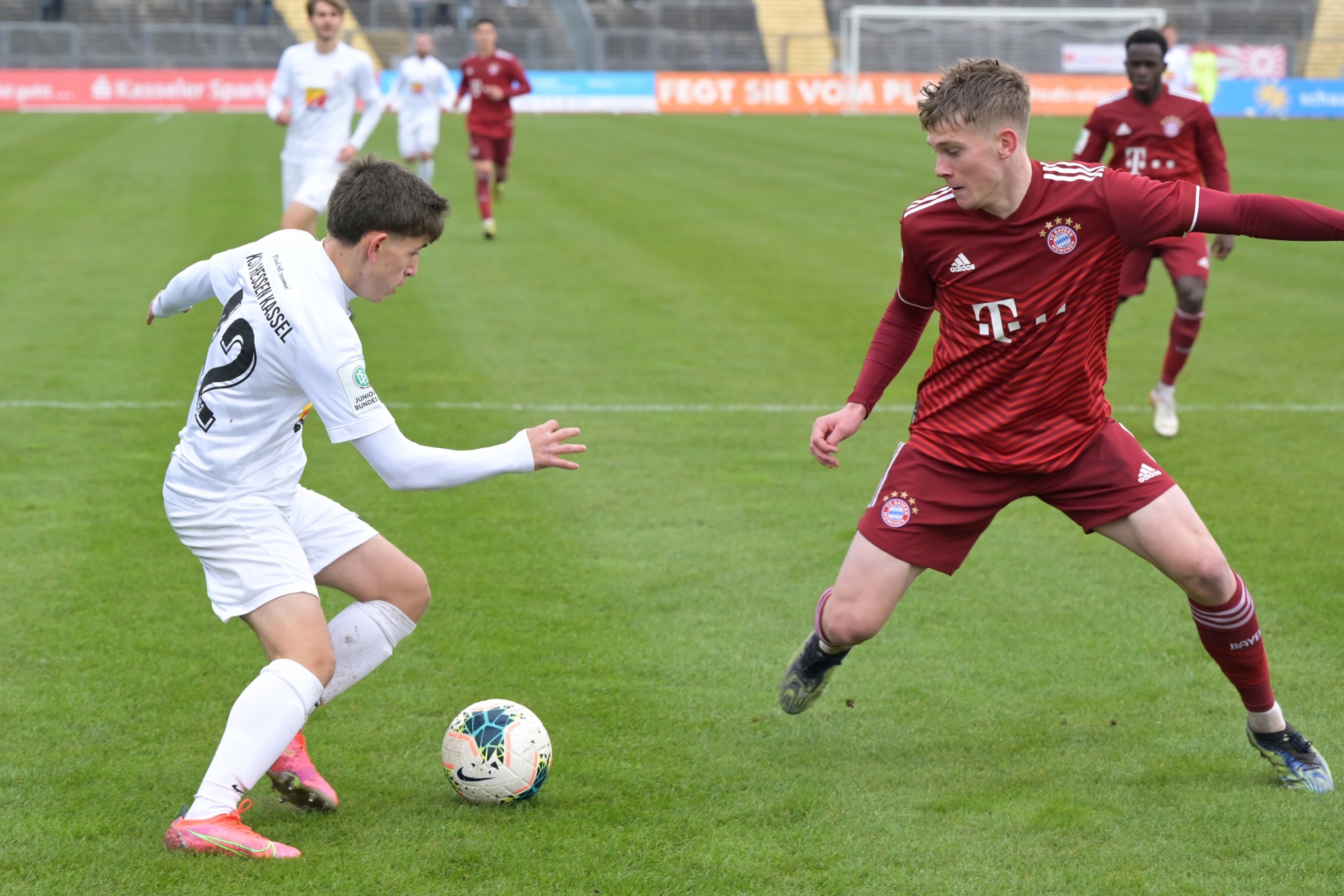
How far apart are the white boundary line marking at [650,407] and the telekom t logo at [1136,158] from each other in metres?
1.60

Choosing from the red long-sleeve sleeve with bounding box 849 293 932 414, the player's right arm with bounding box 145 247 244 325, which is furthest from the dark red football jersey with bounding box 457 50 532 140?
the red long-sleeve sleeve with bounding box 849 293 932 414

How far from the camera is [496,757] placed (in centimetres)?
421

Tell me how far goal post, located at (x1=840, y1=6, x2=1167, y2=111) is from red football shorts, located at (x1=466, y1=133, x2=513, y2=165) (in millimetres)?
25020

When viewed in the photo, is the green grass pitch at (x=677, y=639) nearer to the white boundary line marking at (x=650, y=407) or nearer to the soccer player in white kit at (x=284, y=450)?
the white boundary line marking at (x=650, y=407)

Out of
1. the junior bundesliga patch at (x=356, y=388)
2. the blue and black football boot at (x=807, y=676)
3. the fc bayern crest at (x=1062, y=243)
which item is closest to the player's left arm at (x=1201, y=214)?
the fc bayern crest at (x=1062, y=243)

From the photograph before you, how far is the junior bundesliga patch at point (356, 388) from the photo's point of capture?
12.2ft

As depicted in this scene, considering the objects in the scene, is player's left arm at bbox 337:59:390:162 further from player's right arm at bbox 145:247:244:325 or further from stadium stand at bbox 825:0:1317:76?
stadium stand at bbox 825:0:1317:76

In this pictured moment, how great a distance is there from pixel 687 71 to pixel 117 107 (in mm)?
16384

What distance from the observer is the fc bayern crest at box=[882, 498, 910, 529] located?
14.5ft

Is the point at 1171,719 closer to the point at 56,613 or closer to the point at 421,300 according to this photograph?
the point at 56,613

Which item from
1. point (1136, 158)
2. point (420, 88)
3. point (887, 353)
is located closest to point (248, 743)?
point (887, 353)

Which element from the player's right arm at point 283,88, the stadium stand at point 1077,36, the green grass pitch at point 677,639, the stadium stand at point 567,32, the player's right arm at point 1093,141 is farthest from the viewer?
the stadium stand at point 1077,36

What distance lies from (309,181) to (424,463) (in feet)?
29.9

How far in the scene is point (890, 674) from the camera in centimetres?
532
